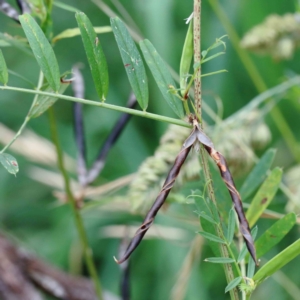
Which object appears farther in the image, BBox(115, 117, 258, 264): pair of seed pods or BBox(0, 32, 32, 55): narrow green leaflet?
BBox(0, 32, 32, 55): narrow green leaflet

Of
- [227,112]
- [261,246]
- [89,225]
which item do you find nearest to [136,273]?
[89,225]

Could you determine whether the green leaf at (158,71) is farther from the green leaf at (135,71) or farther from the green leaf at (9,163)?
the green leaf at (9,163)

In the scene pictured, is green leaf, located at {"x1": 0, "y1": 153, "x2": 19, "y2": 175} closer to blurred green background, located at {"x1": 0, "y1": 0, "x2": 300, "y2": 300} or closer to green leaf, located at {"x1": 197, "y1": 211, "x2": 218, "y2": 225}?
green leaf, located at {"x1": 197, "y1": 211, "x2": 218, "y2": 225}

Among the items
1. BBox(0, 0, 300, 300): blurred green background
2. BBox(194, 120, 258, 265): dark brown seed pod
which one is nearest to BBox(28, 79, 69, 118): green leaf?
Result: BBox(194, 120, 258, 265): dark brown seed pod

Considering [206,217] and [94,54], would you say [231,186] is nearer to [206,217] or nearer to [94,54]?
[206,217]

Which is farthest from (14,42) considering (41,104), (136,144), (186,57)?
(136,144)

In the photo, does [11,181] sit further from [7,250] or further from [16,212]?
[7,250]
